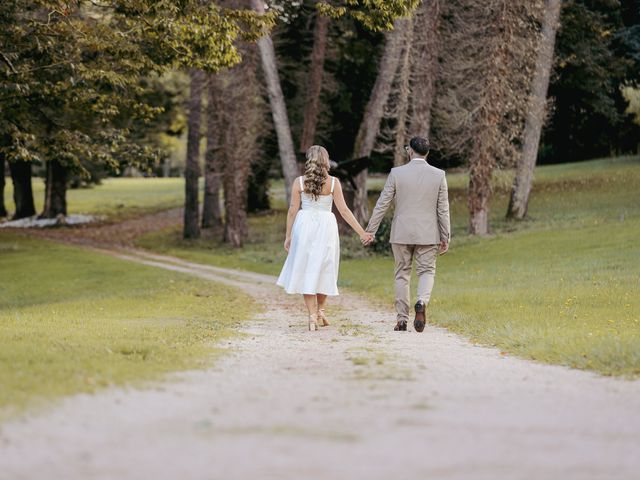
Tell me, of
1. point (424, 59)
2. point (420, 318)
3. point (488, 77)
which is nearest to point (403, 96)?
point (424, 59)

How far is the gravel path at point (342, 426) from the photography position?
476 centimetres

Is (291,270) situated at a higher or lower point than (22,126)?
lower

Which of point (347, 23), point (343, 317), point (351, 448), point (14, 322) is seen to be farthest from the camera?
point (347, 23)

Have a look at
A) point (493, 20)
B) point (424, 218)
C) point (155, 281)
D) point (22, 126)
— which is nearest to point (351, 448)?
point (424, 218)

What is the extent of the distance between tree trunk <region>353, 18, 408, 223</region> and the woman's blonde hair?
19.2 meters

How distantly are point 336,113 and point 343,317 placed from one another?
95.8 ft

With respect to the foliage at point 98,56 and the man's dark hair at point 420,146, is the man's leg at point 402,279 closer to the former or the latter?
the man's dark hair at point 420,146

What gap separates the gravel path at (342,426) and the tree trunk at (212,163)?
2531cm

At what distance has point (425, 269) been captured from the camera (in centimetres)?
1199

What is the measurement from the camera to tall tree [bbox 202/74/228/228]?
33062 millimetres

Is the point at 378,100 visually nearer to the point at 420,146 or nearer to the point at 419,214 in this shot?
the point at 420,146

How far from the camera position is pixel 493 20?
27.7 m

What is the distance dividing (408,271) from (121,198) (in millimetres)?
54835

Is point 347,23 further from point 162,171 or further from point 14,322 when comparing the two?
point 162,171
